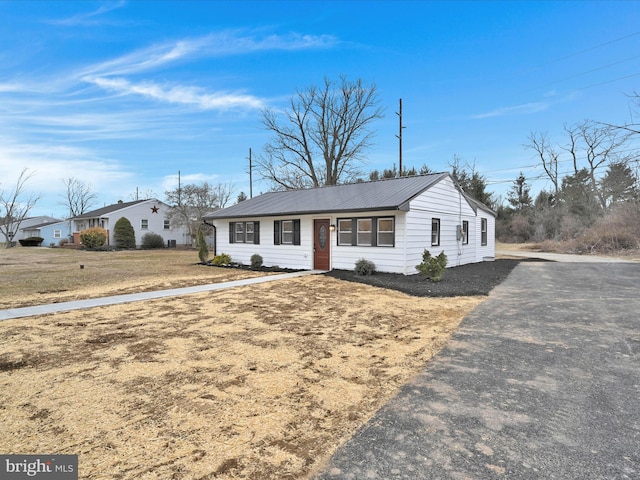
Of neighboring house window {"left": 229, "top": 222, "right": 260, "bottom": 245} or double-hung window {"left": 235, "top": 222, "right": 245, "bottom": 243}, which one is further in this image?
double-hung window {"left": 235, "top": 222, "right": 245, "bottom": 243}

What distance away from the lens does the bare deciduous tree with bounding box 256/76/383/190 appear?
30.9m

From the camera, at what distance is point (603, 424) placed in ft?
8.69

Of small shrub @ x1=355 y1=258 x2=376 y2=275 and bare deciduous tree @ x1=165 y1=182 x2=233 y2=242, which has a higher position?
bare deciduous tree @ x1=165 y1=182 x2=233 y2=242

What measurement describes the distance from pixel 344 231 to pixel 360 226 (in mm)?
739

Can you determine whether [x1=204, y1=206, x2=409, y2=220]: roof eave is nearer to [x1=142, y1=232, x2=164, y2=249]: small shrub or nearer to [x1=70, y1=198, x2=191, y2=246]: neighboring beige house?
[x1=142, y1=232, x2=164, y2=249]: small shrub

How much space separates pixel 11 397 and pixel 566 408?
508cm

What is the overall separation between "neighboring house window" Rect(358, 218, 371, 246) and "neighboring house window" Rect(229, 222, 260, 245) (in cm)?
553

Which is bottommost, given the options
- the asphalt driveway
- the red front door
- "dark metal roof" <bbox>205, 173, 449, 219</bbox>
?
the asphalt driveway

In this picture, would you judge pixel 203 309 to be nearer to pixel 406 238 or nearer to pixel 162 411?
pixel 162 411

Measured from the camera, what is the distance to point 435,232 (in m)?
13.5

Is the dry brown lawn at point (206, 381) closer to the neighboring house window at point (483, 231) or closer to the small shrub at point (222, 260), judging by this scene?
the small shrub at point (222, 260)

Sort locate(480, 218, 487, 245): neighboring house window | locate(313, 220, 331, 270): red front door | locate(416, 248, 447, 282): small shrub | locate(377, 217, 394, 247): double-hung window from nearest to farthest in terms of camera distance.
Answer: locate(416, 248, 447, 282): small shrub < locate(377, 217, 394, 247): double-hung window < locate(313, 220, 331, 270): red front door < locate(480, 218, 487, 245): neighboring house window

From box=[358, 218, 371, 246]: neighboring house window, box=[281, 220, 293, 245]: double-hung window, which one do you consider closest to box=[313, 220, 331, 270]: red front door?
box=[281, 220, 293, 245]: double-hung window
